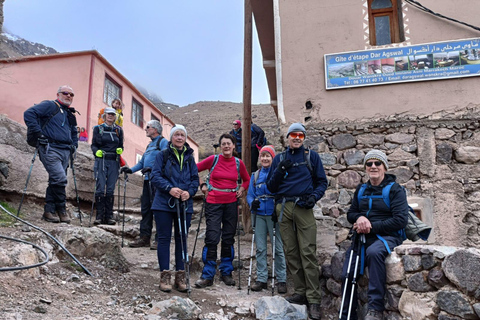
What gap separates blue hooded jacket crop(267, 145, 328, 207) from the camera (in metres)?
4.48

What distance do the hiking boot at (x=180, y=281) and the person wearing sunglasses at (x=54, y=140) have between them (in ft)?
7.74

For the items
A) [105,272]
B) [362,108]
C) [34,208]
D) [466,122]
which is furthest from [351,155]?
[34,208]

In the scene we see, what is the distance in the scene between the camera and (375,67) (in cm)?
610

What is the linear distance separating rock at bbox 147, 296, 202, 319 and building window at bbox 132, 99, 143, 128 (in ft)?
54.0

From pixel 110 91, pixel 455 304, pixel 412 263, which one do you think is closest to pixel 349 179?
pixel 412 263

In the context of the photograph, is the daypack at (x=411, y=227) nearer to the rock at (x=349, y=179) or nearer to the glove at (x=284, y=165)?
the glove at (x=284, y=165)

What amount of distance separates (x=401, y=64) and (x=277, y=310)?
428cm

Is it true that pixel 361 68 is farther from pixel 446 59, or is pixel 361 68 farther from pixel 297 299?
pixel 297 299

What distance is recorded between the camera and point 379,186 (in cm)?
391

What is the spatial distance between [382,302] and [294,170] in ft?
5.64

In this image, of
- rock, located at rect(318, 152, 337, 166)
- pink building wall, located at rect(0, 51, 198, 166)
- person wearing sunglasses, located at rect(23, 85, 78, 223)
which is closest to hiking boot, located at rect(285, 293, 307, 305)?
rock, located at rect(318, 152, 337, 166)

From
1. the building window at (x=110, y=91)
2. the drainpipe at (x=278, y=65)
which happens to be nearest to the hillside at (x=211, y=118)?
the building window at (x=110, y=91)

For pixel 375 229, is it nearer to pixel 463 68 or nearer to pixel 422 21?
pixel 463 68

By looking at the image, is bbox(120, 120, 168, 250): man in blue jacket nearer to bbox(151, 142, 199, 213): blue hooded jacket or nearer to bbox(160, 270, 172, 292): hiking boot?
bbox(151, 142, 199, 213): blue hooded jacket
